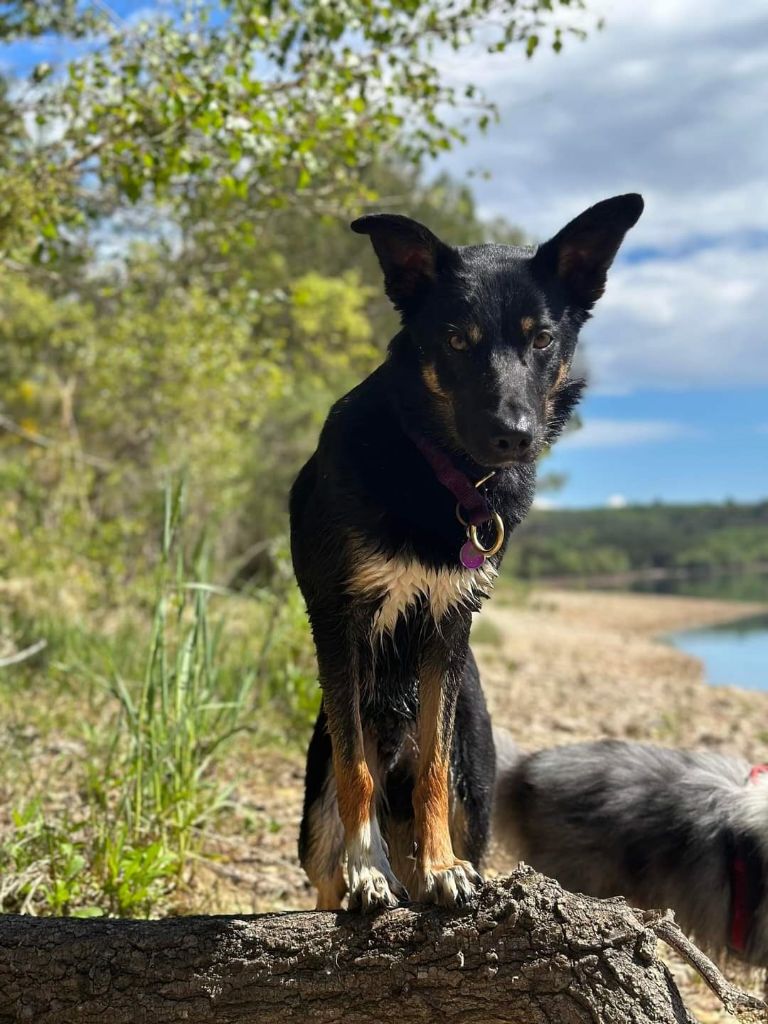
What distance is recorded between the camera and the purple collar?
277 cm

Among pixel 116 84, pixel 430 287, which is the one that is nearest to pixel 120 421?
pixel 116 84

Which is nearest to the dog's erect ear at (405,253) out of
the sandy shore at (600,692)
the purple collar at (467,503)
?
the purple collar at (467,503)

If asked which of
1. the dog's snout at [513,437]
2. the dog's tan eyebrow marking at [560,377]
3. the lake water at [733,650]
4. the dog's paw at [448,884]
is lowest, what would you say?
the lake water at [733,650]

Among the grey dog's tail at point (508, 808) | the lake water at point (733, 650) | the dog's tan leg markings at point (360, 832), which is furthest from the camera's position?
the lake water at point (733, 650)

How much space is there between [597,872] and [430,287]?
9.57ft

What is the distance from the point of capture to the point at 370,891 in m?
2.64

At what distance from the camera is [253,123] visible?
5.43 m

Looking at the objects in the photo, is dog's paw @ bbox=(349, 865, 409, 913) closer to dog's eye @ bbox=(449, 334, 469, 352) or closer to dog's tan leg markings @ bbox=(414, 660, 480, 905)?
dog's tan leg markings @ bbox=(414, 660, 480, 905)

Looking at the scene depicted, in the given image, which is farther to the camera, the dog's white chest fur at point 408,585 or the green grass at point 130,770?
the green grass at point 130,770

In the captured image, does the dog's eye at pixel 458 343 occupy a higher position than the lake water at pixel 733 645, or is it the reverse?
the dog's eye at pixel 458 343

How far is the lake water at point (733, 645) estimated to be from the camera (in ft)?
63.2

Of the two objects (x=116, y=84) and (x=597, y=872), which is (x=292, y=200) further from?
(x=597, y=872)

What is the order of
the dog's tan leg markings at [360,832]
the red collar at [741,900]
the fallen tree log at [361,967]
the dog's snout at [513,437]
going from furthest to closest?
the red collar at [741,900] < the dog's tan leg markings at [360,832] < the dog's snout at [513,437] < the fallen tree log at [361,967]

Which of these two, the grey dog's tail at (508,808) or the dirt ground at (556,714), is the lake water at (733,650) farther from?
the grey dog's tail at (508,808)
